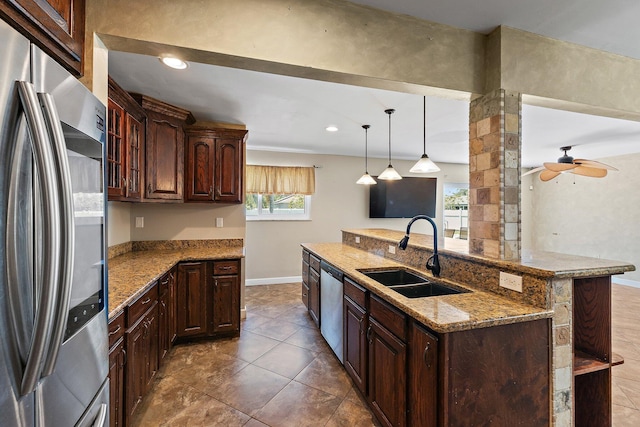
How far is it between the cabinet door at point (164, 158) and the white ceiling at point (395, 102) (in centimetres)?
26

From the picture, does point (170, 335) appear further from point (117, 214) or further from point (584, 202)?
point (584, 202)

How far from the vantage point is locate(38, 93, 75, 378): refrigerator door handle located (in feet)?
2.30

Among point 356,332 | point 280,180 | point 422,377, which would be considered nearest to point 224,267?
point 356,332

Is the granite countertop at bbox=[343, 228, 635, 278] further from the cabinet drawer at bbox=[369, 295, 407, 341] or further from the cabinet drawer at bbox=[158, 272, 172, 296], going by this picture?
the cabinet drawer at bbox=[158, 272, 172, 296]

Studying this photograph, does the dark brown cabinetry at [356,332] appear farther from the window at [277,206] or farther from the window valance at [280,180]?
the window at [277,206]

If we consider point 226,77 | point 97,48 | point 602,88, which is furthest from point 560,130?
point 97,48

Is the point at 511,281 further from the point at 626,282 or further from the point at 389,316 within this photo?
the point at 626,282

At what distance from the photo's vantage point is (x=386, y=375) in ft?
5.51

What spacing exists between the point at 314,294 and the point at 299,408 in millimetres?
1283

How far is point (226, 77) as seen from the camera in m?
2.33

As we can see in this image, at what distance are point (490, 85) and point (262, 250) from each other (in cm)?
425

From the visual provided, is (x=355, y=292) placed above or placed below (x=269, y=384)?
above

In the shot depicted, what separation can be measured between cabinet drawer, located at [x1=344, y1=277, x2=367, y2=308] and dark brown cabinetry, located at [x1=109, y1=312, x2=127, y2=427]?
1.43 meters

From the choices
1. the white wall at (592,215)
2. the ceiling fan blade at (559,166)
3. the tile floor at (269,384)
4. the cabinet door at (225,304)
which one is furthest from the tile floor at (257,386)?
the white wall at (592,215)
